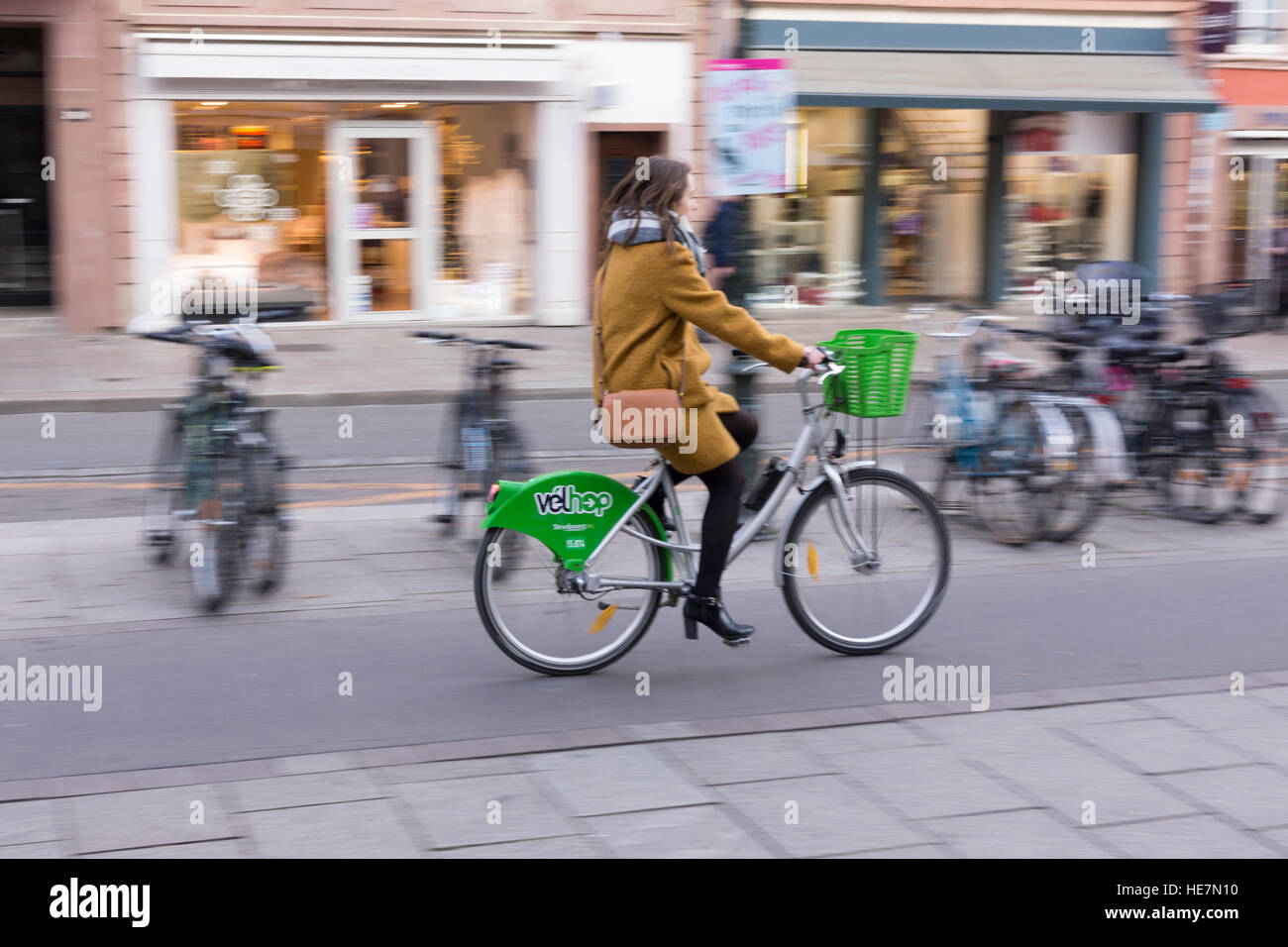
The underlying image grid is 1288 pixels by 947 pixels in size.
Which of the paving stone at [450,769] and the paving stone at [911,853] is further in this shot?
the paving stone at [450,769]

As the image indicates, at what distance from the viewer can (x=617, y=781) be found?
415 cm

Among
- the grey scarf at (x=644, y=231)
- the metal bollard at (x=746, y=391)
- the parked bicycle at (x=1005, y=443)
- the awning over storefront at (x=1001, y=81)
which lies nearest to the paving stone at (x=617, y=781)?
the grey scarf at (x=644, y=231)

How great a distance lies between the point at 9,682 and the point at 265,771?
1383 mm

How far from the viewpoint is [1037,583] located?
660cm

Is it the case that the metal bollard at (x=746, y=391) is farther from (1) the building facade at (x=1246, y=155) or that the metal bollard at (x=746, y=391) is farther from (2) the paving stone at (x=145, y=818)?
(1) the building facade at (x=1246, y=155)

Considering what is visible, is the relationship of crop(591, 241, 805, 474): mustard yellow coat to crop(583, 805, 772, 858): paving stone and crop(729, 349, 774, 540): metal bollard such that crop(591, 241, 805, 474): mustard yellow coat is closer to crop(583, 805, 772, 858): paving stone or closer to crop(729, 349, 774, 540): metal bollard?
crop(583, 805, 772, 858): paving stone

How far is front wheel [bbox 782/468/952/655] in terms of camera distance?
5.29m

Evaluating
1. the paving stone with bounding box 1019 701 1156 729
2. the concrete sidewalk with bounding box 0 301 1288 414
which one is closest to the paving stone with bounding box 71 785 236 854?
the paving stone with bounding box 1019 701 1156 729

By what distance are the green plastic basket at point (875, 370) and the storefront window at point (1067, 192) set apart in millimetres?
16964

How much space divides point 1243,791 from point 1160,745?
0.40 metres

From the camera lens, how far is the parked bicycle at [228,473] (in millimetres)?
5969

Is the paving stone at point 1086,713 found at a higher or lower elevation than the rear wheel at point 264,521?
lower

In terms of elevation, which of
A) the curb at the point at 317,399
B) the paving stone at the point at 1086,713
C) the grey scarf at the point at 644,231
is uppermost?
the grey scarf at the point at 644,231
